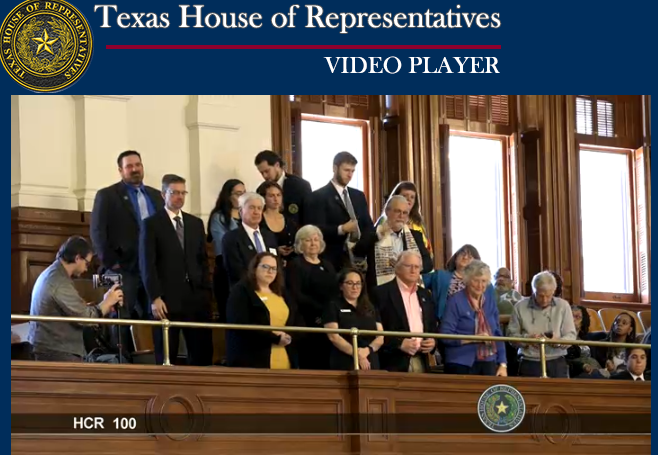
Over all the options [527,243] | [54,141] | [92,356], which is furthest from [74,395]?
[527,243]

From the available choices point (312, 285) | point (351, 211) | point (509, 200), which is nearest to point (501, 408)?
point (312, 285)

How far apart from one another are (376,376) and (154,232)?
1806 millimetres

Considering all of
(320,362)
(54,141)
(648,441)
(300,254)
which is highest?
(54,141)

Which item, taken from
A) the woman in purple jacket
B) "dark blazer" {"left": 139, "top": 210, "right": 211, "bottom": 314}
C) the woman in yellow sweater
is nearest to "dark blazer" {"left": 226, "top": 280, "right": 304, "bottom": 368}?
"dark blazer" {"left": 139, "top": 210, "right": 211, "bottom": 314}

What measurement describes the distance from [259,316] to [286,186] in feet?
6.96

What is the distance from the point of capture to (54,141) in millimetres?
12328

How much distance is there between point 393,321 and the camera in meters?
10.2

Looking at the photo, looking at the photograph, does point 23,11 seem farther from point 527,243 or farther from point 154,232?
point 527,243

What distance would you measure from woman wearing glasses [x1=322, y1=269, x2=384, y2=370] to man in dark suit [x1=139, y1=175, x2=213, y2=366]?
880mm

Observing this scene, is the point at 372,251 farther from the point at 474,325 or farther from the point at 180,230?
the point at 180,230

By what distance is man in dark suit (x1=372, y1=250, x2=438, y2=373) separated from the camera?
33.3ft

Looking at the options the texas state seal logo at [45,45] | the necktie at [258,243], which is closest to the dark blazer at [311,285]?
the necktie at [258,243]

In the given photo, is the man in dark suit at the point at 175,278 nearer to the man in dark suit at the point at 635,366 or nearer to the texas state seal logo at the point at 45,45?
the texas state seal logo at the point at 45,45

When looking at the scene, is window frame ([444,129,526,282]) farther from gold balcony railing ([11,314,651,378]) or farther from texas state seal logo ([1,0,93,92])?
texas state seal logo ([1,0,93,92])
